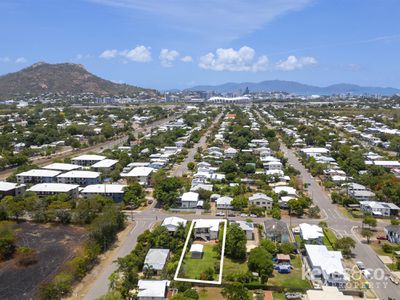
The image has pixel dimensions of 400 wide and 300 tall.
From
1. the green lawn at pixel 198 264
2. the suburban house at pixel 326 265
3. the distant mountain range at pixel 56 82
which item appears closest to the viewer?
the suburban house at pixel 326 265

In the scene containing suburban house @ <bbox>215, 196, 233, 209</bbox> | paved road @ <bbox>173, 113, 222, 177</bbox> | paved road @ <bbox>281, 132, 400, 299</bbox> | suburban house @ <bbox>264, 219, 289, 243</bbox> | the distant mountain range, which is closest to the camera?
paved road @ <bbox>281, 132, 400, 299</bbox>

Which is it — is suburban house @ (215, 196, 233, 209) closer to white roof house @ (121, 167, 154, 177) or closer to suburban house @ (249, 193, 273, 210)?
suburban house @ (249, 193, 273, 210)

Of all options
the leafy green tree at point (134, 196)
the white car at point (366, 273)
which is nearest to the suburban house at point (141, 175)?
the leafy green tree at point (134, 196)

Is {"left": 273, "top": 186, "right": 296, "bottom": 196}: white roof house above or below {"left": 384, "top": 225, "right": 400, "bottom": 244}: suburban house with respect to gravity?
above

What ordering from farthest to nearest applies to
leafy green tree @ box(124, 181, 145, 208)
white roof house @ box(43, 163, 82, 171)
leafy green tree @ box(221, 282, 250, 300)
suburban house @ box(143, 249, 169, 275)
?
white roof house @ box(43, 163, 82, 171) → leafy green tree @ box(124, 181, 145, 208) → suburban house @ box(143, 249, 169, 275) → leafy green tree @ box(221, 282, 250, 300)

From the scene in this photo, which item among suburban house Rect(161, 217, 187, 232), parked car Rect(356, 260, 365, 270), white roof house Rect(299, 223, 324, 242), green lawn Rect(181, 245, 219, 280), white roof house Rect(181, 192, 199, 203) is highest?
suburban house Rect(161, 217, 187, 232)

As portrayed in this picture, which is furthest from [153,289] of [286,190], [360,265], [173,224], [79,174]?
[79,174]

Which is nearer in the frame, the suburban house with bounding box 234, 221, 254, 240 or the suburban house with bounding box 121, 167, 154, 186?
the suburban house with bounding box 234, 221, 254, 240

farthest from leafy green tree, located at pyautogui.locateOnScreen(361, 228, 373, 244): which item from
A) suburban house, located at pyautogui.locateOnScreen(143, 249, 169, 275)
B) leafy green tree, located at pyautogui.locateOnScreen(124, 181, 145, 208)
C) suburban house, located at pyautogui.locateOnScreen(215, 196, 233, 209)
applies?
leafy green tree, located at pyautogui.locateOnScreen(124, 181, 145, 208)

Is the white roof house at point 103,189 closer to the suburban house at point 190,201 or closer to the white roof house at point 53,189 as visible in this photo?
the white roof house at point 53,189
